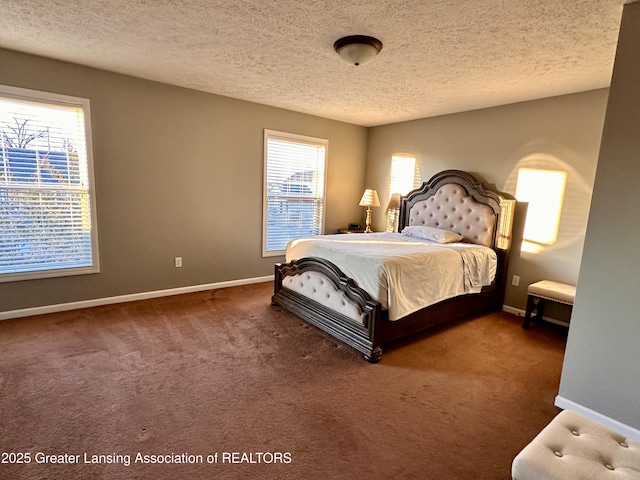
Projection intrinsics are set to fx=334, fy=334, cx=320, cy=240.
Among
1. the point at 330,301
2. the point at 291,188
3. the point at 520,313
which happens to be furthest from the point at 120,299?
the point at 520,313

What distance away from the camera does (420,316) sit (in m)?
3.14

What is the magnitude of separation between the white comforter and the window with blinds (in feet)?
3.67

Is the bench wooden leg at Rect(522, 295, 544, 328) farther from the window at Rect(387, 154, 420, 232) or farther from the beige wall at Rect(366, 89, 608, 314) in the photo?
the window at Rect(387, 154, 420, 232)

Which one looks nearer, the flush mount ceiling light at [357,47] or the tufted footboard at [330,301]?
the flush mount ceiling light at [357,47]

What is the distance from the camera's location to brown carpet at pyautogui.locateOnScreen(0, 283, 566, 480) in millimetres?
1721

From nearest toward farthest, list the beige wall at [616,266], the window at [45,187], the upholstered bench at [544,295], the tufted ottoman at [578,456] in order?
1. the tufted ottoman at [578,456]
2. the beige wall at [616,266]
3. the window at [45,187]
4. the upholstered bench at [544,295]

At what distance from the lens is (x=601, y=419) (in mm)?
2053

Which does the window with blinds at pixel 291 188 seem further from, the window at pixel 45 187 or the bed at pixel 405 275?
the window at pixel 45 187

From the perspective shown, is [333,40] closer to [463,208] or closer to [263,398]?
[263,398]

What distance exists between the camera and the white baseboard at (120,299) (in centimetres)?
333

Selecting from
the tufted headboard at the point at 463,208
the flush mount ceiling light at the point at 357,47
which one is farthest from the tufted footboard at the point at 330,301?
the tufted headboard at the point at 463,208

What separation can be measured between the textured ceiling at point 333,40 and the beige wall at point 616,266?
1.59ft

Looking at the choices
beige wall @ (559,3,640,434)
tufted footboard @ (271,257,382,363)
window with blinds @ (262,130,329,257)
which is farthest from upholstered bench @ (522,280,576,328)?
window with blinds @ (262,130,329,257)

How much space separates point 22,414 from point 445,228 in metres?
4.39
